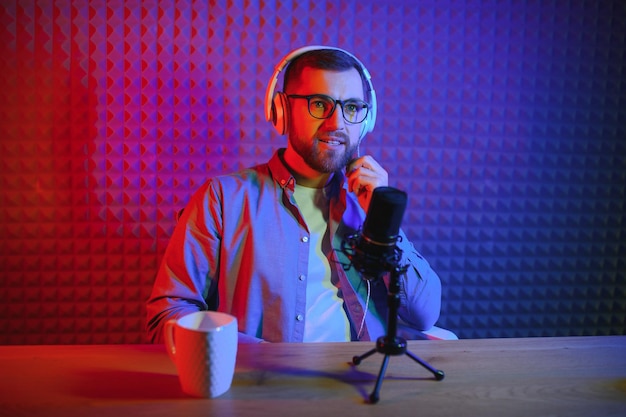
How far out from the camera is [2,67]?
1859 millimetres

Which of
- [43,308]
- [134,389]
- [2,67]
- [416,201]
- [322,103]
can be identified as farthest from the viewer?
[416,201]

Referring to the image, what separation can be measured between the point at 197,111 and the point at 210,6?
1.46ft

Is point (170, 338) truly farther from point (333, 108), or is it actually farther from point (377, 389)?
point (333, 108)

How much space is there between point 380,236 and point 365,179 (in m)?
0.56

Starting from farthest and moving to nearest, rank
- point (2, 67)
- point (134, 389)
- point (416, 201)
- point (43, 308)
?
point (416, 201) < point (43, 308) < point (2, 67) < point (134, 389)

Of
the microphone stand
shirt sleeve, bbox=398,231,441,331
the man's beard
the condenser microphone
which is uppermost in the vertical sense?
the man's beard

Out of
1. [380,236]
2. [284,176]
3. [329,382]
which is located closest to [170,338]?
[329,382]

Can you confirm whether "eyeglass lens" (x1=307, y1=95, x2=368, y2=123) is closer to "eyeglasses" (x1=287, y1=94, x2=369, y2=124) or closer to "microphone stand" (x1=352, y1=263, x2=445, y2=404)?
"eyeglasses" (x1=287, y1=94, x2=369, y2=124)

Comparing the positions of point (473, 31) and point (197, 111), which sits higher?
point (473, 31)

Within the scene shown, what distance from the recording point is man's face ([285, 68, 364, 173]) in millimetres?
1425

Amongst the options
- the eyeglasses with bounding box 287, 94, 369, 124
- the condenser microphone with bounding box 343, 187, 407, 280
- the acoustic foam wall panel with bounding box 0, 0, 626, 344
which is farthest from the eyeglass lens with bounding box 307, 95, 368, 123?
the condenser microphone with bounding box 343, 187, 407, 280

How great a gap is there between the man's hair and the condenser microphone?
31.1 inches

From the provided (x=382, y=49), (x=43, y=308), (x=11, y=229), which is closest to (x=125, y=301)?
(x=43, y=308)

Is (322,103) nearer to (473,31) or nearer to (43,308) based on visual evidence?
(473,31)
